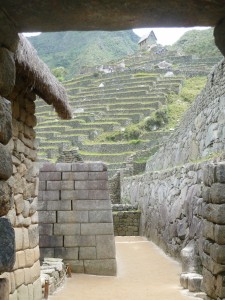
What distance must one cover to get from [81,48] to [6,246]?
103m

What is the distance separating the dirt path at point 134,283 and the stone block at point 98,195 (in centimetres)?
144

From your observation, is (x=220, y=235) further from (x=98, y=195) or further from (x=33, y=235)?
(x=98, y=195)

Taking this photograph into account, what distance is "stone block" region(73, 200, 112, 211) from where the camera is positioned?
895cm

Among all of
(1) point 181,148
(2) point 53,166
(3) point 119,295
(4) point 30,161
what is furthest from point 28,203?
(1) point 181,148

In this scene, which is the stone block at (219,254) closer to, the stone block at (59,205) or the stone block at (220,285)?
the stone block at (220,285)

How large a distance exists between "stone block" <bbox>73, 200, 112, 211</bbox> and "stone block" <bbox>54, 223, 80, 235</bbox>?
349 mm

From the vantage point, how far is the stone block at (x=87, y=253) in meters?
8.66

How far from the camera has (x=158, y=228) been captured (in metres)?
12.7

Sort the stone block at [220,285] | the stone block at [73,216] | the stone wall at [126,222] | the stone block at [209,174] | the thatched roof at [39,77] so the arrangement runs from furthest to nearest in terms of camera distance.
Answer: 1. the stone wall at [126,222]
2. the stone block at [73,216]
3. the stone block at [209,174]
4. the stone block at [220,285]
5. the thatched roof at [39,77]

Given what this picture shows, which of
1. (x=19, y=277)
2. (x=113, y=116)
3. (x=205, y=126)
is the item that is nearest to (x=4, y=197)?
(x=19, y=277)

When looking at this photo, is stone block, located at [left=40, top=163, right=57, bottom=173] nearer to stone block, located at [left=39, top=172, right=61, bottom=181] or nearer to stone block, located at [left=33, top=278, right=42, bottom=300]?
stone block, located at [left=39, top=172, right=61, bottom=181]

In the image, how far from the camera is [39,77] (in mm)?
5086

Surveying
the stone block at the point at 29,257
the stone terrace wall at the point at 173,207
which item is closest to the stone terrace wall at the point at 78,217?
the stone terrace wall at the point at 173,207

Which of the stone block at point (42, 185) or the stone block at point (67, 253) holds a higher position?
the stone block at point (42, 185)
